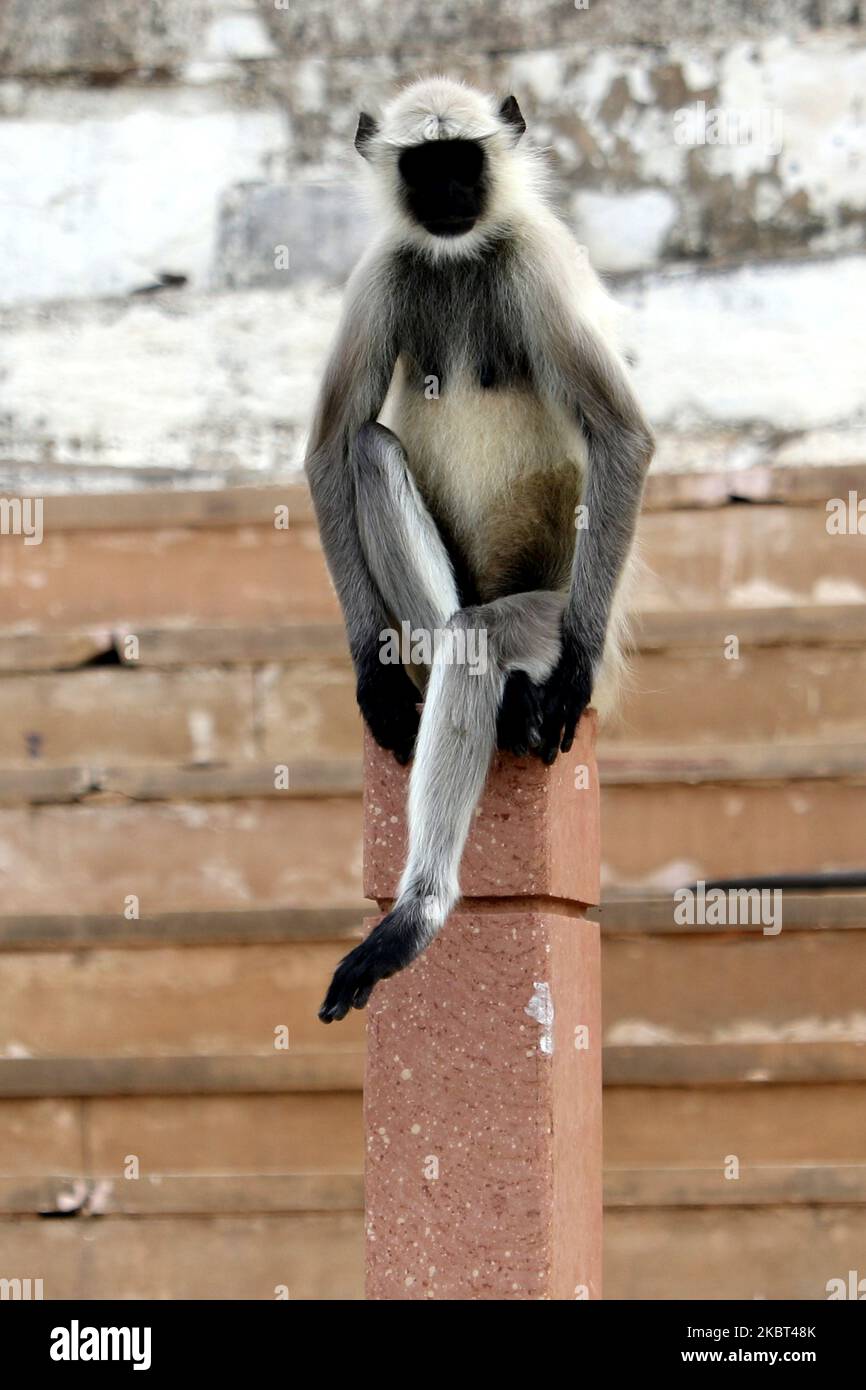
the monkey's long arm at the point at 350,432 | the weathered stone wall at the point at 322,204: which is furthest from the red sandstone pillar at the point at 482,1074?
the weathered stone wall at the point at 322,204

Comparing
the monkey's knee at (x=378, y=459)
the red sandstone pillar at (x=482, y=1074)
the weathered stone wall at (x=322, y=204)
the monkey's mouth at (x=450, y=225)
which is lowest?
the red sandstone pillar at (x=482, y=1074)

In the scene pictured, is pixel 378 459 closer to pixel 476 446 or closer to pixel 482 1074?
pixel 476 446

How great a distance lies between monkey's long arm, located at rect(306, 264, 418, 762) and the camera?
402 cm

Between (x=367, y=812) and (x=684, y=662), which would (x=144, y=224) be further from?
(x=367, y=812)

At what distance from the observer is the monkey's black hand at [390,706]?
3.79 meters

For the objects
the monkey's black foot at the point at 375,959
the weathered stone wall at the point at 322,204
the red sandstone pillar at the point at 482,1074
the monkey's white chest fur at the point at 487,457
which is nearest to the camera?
the monkey's black foot at the point at 375,959

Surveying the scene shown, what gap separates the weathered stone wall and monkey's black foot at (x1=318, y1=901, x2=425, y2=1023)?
309cm

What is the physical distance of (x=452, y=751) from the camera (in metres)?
3.64

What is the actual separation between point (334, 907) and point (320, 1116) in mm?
592

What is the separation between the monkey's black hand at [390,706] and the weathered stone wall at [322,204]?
263cm

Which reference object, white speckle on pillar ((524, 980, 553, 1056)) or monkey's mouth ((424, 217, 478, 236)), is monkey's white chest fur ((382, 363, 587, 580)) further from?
white speckle on pillar ((524, 980, 553, 1056))

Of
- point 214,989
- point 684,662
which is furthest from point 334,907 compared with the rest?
point 684,662

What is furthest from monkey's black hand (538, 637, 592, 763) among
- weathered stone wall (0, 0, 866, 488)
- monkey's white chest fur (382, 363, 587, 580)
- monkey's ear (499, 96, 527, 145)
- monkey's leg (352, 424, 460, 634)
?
weathered stone wall (0, 0, 866, 488)

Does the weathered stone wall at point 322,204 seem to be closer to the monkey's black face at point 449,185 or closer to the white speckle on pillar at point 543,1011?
the monkey's black face at point 449,185
